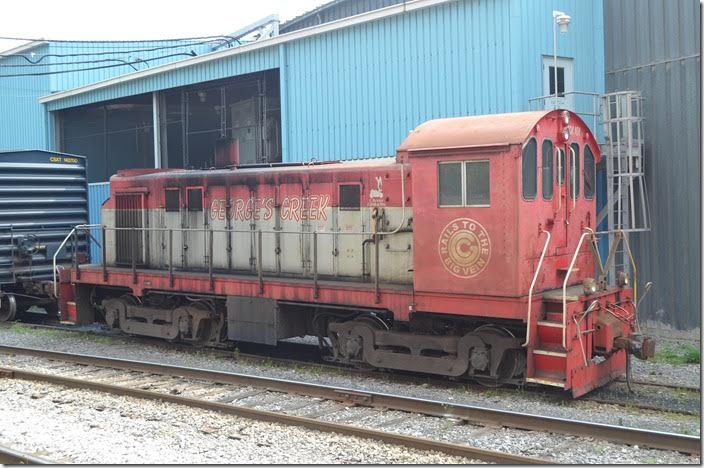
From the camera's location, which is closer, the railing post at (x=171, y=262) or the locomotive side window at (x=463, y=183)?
the locomotive side window at (x=463, y=183)

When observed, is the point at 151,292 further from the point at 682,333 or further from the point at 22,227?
the point at 682,333

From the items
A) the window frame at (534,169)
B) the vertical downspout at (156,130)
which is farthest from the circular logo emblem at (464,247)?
the vertical downspout at (156,130)

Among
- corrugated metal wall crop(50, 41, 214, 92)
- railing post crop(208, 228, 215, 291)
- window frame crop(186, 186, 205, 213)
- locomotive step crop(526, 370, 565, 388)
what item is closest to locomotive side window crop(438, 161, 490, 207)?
locomotive step crop(526, 370, 565, 388)

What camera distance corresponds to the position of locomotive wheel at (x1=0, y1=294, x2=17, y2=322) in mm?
15008

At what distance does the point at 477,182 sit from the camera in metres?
8.72

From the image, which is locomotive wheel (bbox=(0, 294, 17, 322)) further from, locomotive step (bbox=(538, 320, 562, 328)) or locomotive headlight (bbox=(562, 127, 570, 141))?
locomotive headlight (bbox=(562, 127, 570, 141))

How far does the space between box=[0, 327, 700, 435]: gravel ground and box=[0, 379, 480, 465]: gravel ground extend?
2131 mm

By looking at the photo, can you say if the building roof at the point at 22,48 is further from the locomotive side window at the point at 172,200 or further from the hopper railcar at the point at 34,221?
the locomotive side window at the point at 172,200

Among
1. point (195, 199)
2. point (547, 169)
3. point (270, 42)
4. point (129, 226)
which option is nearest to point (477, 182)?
point (547, 169)

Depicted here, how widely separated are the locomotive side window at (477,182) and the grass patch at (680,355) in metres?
4.95

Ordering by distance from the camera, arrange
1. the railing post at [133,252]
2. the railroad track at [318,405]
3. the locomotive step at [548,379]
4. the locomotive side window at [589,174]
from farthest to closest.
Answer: the railing post at [133,252]
the locomotive side window at [589,174]
the locomotive step at [548,379]
the railroad track at [318,405]

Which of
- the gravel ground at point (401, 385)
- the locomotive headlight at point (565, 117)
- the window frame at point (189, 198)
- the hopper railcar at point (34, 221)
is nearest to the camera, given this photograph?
the gravel ground at point (401, 385)

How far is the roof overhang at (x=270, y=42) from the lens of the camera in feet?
52.5

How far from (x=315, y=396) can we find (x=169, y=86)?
15667mm
